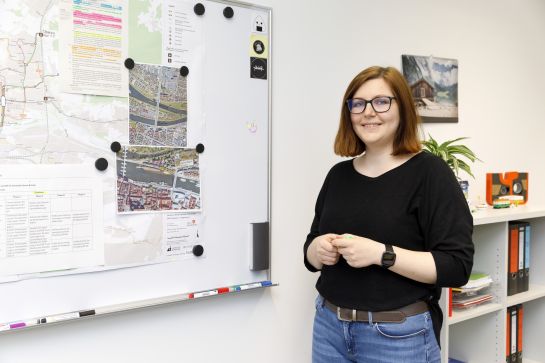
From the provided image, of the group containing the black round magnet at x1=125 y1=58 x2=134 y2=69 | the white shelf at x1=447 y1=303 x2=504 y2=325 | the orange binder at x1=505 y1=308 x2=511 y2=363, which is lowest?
the orange binder at x1=505 y1=308 x2=511 y2=363

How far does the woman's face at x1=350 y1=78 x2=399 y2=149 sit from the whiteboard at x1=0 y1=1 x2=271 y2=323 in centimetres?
53

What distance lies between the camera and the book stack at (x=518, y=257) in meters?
A: 2.35

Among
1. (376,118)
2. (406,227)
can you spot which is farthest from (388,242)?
(376,118)

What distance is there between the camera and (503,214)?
221cm

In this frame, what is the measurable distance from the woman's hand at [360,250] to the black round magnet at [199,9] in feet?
3.04

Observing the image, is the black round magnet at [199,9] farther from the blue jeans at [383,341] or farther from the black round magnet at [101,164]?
the blue jeans at [383,341]

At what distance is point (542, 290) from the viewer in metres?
2.49

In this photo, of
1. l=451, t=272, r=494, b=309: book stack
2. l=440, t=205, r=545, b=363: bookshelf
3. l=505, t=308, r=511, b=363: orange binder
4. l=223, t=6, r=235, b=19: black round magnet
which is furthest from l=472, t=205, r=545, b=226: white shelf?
l=223, t=6, r=235, b=19: black round magnet

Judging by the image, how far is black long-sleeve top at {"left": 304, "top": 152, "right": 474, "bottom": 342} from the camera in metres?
1.29

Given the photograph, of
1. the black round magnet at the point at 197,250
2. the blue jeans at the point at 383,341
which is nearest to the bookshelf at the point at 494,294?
the blue jeans at the point at 383,341

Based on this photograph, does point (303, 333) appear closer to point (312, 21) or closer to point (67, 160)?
point (67, 160)

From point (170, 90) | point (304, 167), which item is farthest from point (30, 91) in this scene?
point (304, 167)

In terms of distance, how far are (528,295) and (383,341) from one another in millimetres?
1468

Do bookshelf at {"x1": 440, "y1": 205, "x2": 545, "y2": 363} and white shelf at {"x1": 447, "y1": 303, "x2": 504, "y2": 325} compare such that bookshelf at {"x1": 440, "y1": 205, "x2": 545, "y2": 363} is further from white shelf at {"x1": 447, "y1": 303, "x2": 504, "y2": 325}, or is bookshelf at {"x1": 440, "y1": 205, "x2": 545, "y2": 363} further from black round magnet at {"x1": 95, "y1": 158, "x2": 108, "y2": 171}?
black round magnet at {"x1": 95, "y1": 158, "x2": 108, "y2": 171}
